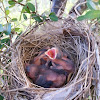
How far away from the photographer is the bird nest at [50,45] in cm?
88

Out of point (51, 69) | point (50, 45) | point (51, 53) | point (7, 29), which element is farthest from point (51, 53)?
point (7, 29)

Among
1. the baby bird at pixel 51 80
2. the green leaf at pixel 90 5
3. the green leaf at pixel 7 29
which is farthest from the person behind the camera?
the baby bird at pixel 51 80

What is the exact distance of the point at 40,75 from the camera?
1108 millimetres

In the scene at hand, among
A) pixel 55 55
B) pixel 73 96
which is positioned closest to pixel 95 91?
pixel 73 96

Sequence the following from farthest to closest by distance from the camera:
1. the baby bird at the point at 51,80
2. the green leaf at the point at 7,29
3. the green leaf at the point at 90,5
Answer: the baby bird at the point at 51,80, the green leaf at the point at 7,29, the green leaf at the point at 90,5

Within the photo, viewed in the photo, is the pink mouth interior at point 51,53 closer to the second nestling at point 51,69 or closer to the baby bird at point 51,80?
the second nestling at point 51,69

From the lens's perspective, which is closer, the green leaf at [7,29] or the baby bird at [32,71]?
the green leaf at [7,29]

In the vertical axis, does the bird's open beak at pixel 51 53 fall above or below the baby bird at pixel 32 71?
above

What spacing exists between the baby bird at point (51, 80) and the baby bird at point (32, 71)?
4cm

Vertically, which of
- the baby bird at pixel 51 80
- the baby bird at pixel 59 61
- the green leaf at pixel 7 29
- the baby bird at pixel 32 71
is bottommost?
the baby bird at pixel 51 80

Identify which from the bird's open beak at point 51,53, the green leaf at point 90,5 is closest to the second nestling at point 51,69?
→ the bird's open beak at point 51,53

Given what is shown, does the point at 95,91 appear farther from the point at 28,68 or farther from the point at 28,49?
the point at 28,49

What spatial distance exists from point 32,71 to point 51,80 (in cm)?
15

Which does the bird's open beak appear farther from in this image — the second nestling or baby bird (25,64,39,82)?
baby bird (25,64,39,82)
